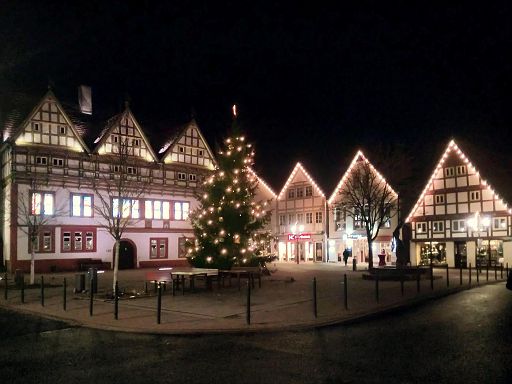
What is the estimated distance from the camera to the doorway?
153 ft

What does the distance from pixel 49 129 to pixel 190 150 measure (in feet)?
45.1

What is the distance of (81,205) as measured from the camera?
43844 mm

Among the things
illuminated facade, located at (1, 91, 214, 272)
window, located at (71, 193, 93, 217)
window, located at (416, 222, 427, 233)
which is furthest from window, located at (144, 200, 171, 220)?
window, located at (416, 222, 427, 233)

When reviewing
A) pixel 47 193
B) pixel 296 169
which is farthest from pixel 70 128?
pixel 296 169

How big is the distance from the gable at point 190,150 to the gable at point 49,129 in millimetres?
8732

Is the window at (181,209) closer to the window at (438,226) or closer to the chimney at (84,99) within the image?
the chimney at (84,99)

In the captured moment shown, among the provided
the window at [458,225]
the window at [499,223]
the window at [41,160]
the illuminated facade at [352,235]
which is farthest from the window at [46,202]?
the window at [499,223]

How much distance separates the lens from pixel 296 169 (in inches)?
2312

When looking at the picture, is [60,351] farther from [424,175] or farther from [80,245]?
[424,175]

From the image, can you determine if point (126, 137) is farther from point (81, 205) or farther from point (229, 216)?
point (229, 216)

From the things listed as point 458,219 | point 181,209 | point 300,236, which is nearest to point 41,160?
point 181,209

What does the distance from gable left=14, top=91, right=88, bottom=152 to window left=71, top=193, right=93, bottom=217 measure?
3816mm

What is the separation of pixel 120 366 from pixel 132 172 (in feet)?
127

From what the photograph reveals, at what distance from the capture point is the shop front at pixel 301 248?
5682cm
